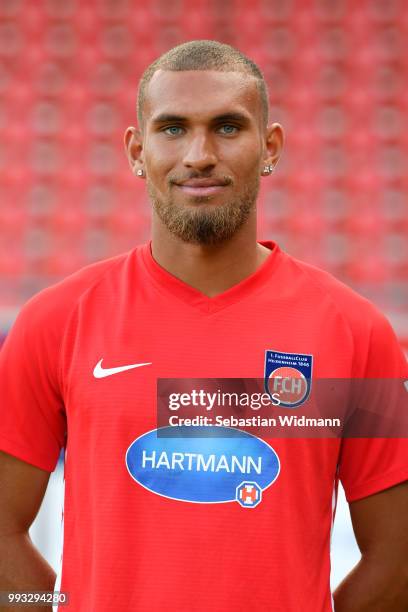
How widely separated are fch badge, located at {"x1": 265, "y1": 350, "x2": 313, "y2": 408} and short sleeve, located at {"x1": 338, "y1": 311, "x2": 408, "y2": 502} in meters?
0.13

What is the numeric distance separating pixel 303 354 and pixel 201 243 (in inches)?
12.7

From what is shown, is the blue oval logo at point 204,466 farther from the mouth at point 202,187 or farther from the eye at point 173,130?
the eye at point 173,130

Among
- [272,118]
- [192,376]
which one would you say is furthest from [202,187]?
[272,118]

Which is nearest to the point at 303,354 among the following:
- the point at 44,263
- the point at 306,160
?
the point at 44,263

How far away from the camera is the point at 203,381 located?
1.98 m

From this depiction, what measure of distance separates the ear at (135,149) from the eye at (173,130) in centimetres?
13

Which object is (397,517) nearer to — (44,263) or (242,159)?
(242,159)

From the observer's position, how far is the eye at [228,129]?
79.6 inches

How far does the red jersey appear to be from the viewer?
1881 mm

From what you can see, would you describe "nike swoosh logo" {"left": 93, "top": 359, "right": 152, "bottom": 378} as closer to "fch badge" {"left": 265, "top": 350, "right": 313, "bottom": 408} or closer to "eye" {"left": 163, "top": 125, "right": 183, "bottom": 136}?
"fch badge" {"left": 265, "top": 350, "right": 313, "bottom": 408}

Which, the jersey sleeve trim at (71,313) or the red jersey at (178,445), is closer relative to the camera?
the red jersey at (178,445)

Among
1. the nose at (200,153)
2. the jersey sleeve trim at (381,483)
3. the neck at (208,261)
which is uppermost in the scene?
the nose at (200,153)

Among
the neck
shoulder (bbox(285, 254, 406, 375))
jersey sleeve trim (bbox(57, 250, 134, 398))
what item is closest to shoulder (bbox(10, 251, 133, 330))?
jersey sleeve trim (bbox(57, 250, 134, 398))

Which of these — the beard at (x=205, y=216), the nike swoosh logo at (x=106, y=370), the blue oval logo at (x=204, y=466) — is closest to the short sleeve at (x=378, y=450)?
the blue oval logo at (x=204, y=466)
